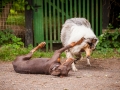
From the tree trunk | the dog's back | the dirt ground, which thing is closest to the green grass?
the tree trunk

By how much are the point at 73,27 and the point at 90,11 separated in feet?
10.1

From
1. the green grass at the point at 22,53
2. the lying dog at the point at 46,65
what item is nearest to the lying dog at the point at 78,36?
the lying dog at the point at 46,65

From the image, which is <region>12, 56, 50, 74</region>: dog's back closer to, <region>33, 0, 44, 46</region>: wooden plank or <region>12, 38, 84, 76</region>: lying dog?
<region>12, 38, 84, 76</region>: lying dog

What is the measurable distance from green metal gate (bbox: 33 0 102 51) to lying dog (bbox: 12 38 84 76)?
3334mm

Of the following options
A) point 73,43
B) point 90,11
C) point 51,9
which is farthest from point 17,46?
point 73,43

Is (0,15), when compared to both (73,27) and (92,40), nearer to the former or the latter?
(73,27)

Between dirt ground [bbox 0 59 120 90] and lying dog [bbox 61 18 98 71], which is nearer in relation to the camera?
dirt ground [bbox 0 59 120 90]

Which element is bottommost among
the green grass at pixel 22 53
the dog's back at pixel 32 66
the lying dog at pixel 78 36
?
the green grass at pixel 22 53

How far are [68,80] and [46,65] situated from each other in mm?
720

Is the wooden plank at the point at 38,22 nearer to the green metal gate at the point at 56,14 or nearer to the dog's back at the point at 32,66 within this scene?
the green metal gate at the point at 56,14

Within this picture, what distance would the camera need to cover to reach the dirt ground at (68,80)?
665 centimetres

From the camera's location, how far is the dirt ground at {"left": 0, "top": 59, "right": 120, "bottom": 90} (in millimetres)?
6648

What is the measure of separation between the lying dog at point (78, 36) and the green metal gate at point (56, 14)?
99.1 inches

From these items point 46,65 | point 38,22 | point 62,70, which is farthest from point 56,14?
point 62,70
